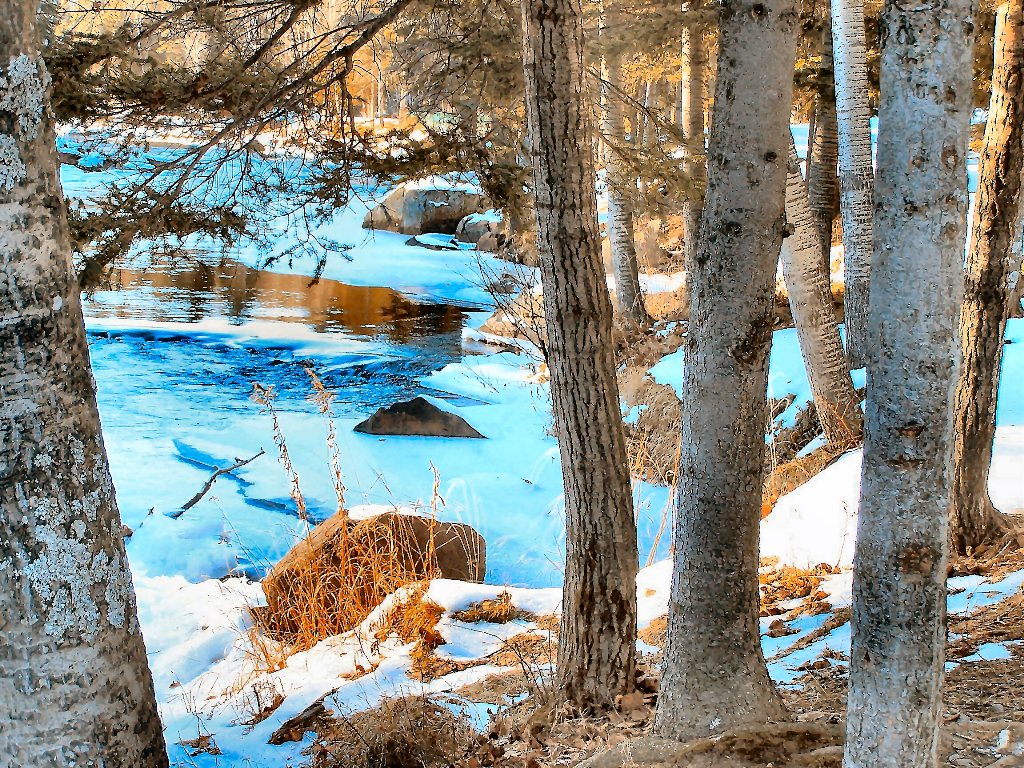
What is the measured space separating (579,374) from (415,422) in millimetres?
7003

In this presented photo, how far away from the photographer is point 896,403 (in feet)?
5.59

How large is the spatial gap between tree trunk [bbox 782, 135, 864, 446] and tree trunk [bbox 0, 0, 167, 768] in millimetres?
6245

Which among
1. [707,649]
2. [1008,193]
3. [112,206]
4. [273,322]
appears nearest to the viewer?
[707,649]

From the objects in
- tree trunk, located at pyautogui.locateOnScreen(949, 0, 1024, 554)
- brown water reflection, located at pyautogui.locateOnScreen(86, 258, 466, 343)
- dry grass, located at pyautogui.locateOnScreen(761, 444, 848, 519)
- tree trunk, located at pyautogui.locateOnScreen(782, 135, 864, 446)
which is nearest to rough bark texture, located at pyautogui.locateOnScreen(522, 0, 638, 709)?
tree trunk, located at pyautogui.locateOnScreen(949, 0, 1024, 554)

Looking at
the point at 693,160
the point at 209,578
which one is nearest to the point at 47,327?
the point at 693,160

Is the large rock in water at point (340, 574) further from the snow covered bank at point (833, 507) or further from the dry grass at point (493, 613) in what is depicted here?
the snow covered bank at point (833, 507)

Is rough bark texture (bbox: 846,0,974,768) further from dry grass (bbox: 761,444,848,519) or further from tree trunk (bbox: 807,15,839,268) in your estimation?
tree trunk (bbox: 807,15,839,268)

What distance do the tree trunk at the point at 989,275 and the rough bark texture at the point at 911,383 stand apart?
8.49 ft

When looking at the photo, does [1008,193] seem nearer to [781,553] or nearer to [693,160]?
[693,160]

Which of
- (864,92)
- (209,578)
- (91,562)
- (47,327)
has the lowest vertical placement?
(209,578)

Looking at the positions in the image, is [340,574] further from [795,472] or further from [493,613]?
[795,472]

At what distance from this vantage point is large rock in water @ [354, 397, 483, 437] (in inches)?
407

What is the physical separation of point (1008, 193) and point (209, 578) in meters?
6.26

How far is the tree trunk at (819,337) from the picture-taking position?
7.51 metres
